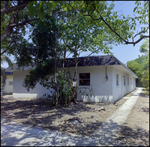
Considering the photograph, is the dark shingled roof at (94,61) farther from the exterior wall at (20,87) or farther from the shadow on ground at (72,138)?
the shadow on ground at (72,138)

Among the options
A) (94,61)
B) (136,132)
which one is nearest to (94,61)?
(94,61)

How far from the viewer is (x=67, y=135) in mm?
4328

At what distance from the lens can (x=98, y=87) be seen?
34.1ft

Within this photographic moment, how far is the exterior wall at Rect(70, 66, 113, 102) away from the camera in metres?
10.1

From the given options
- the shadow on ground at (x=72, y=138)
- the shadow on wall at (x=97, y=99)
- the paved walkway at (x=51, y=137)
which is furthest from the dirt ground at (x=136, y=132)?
the shadow on wall at (x=97, y=99)

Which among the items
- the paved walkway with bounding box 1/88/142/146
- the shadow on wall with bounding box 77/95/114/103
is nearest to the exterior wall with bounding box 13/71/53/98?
the shadow on wall with bounding box 77/95/114/103

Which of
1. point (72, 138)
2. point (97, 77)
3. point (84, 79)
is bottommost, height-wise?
point (72, 138)

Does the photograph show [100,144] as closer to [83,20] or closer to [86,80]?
[83,20]

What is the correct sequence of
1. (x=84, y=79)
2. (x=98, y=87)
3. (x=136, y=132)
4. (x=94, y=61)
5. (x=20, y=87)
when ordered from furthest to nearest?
(x=20, y=87)
(x=84, y=79)
(x=98, y=87)
(x=94, y=61)
(x=136, y=132)

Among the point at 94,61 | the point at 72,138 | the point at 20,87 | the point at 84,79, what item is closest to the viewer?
the point at 72,138

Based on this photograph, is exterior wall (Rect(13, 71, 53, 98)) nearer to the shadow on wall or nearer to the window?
the window

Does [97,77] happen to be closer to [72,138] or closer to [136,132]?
[136,132]

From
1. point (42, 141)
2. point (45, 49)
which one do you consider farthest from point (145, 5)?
point (45, 49)

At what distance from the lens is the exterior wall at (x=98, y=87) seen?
33.2 ft
